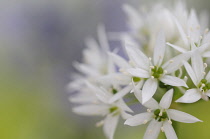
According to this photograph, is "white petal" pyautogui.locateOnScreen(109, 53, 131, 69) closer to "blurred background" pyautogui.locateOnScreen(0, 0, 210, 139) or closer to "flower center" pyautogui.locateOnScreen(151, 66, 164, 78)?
"flower center" pyautogui.locateOnScreen(151, 66, 164, 78)

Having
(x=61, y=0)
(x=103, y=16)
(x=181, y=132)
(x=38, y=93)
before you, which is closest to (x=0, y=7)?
(x=61, y=0)

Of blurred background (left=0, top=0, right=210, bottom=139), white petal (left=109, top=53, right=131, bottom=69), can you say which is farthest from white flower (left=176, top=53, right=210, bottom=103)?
blurred background (left=0, top=0, right=210, bottom=139)

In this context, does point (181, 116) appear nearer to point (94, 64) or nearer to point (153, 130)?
point (153, 130)

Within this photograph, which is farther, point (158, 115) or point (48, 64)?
point (48, 64)

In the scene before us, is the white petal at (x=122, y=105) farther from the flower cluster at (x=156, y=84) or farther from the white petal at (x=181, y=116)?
the white petal at (x=181, y=116)

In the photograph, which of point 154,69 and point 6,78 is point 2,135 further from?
point 154,69

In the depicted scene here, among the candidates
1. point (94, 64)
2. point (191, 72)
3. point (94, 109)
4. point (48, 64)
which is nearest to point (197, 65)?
point (191, 72)

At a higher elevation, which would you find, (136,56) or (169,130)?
(136,56)
